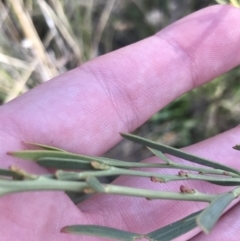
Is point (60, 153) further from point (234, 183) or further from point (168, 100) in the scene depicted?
point (168, 100)

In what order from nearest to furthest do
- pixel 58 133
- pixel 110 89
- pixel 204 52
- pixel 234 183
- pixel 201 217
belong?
pixel 201 217
pixel 234 183
pixel 58 133
pixel 110 89
pixel 204 52

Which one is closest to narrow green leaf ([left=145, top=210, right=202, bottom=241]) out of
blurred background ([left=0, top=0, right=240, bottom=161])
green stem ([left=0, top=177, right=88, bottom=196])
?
green stem ([left=0, top=177, right=88, bottom=196])

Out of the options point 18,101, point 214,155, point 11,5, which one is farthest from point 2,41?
point 214,155

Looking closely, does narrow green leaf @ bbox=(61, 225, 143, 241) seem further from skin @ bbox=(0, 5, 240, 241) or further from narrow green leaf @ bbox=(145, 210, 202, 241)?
skin @ bbox=(0, 5, 240, 241)

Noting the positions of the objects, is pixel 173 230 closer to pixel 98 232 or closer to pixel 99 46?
pixel 98 232

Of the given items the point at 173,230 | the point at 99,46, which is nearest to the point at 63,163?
the point at 173,230

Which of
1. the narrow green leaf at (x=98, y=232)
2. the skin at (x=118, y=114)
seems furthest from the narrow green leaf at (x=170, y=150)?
the skin at (x=118, y=114)

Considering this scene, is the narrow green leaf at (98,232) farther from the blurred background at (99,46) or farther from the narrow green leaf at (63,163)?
the blurred background at (99,46)
